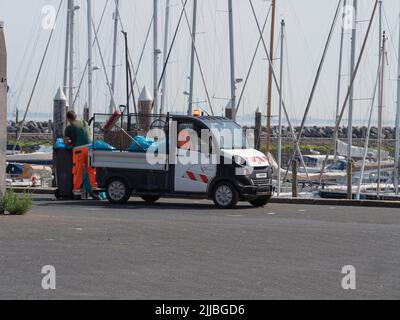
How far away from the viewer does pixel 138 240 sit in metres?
15.3

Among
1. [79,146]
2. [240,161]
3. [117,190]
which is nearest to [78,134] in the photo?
[79,146]

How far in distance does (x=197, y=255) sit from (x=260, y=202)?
9.94 meters

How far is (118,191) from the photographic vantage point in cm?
2398

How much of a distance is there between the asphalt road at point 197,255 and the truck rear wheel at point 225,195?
68.9 inches

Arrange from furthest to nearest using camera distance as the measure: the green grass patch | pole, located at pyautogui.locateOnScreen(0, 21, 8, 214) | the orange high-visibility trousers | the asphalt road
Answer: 1. the orange high-visibility trousers
2. the green grass patch
3. pole, located at pyautogui.locateOnScreen(0, 21, 8, 214)
4. the asphalt road

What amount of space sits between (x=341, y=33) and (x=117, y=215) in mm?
23420

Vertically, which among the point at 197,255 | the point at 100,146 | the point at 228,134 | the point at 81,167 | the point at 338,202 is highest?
the point at 228,134

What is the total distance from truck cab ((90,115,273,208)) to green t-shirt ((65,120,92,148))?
1.04 m

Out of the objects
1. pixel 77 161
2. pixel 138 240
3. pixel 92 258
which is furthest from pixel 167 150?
pixel 92 258

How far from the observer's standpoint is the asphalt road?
11.0 metres

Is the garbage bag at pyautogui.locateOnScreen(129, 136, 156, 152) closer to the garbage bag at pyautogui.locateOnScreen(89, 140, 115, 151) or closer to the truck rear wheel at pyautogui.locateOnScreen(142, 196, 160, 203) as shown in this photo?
the garbage bag at pyautogui.locateOnScreen(89, 140, 115, 151)

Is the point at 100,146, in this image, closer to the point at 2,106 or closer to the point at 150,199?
the point at 150,199

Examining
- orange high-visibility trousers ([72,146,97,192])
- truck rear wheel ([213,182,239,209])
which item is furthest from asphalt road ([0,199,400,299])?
orange high-visibility trousers ([72,146,97,192])

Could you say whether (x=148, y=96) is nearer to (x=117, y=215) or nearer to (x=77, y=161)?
(x=77, y=161)
